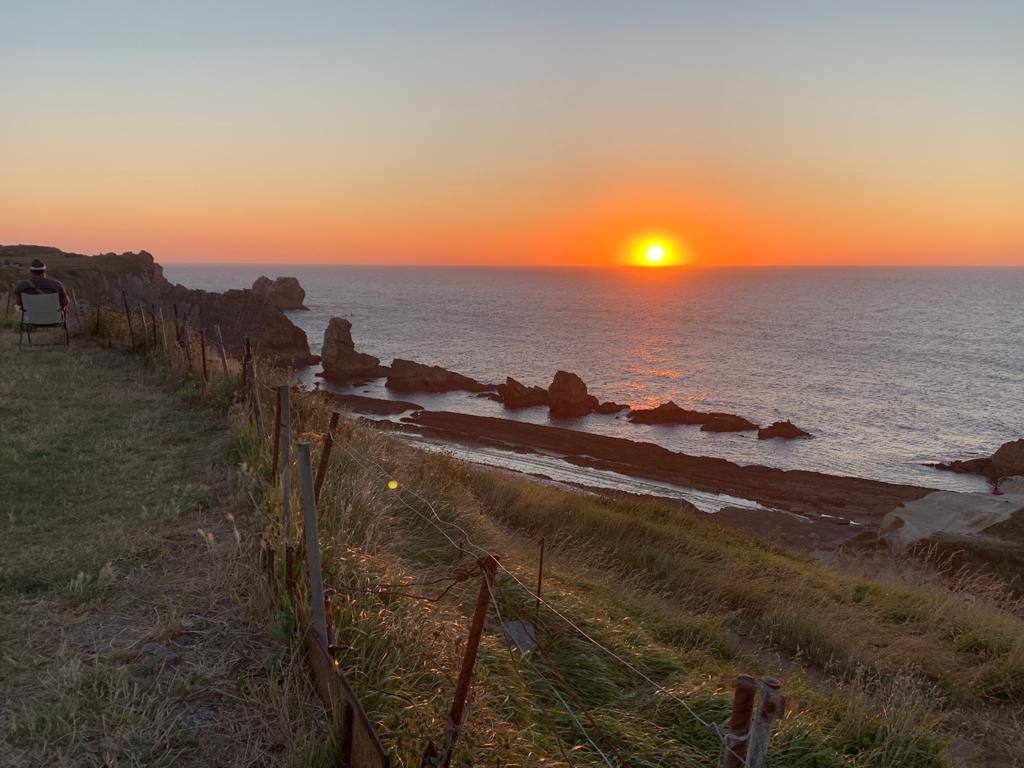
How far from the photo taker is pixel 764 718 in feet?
6.73

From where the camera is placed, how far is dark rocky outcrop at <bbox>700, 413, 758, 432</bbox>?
43531 mm

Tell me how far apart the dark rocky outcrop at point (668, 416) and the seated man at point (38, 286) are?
1446 inches

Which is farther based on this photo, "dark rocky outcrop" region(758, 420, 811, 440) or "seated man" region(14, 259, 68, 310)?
"dark rocky outcrop" region(758, 420, 811, 440)

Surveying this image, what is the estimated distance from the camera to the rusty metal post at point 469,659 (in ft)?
8.48

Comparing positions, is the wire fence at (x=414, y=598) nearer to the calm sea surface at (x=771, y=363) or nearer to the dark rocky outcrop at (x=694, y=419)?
the calm sea surface at (x=771, y=363)

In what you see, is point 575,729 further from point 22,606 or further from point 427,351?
point 427,351

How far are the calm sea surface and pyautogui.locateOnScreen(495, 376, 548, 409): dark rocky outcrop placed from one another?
4.53 ft

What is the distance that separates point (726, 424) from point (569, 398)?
11.1m

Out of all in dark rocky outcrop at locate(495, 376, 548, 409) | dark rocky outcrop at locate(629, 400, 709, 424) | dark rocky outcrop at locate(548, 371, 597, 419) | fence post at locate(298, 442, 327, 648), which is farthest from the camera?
dark rocky outcrop at locate(495, 376, 548, 409)

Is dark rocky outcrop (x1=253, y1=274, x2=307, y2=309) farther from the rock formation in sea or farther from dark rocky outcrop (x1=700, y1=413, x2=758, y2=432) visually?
dark rocky outcrop (x1=700, y1=413, x2=758, y2=432)

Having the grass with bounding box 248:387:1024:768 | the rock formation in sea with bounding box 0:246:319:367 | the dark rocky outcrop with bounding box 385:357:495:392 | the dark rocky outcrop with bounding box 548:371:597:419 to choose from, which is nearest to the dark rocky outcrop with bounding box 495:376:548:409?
the dark rocky outcrop with bounding box 548:371:597:419

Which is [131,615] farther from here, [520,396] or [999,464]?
[520,396]

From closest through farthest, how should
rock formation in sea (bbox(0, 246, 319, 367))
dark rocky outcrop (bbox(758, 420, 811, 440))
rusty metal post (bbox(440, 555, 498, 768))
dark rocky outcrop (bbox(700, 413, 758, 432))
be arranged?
1. rusty metal post (bbox(440, 555, 498, 768))
2. dark rocky outcrop (bbox(758, 420, 811, 440))
3. dark rocky outcrop (bbox(700, 413, 758, 432))
4. rock formation in sea (bbox(0, 246, 319, 367))

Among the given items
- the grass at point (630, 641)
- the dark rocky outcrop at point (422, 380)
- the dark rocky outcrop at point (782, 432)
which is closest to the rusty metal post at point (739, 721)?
the grass at point (630, 641)
